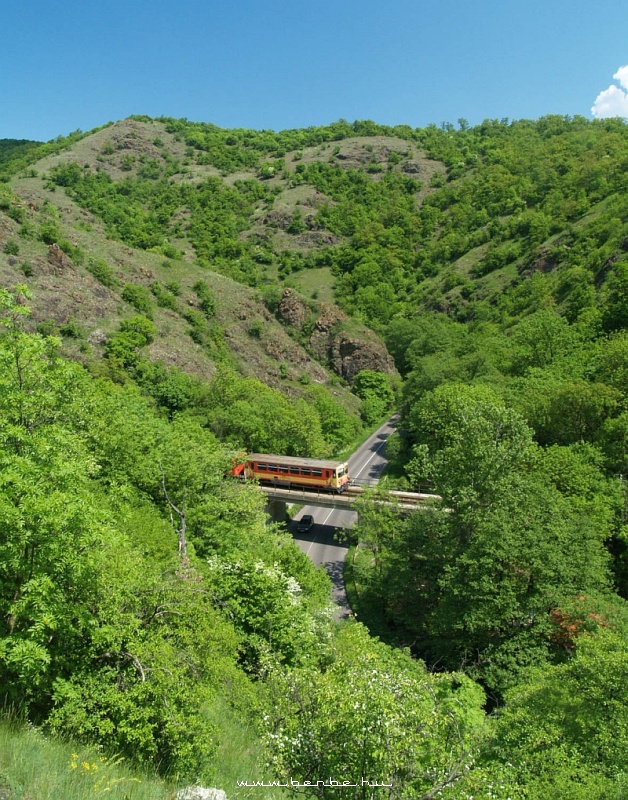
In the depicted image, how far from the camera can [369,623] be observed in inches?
1051

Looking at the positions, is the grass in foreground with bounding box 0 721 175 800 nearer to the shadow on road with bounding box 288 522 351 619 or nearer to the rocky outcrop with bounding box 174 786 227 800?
the rocky outcrop with bounding box 174 786 227 800

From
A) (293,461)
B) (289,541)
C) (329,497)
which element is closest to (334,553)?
(329,497)

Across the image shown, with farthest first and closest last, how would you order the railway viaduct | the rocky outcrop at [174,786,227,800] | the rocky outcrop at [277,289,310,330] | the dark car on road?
the rocky outcrop at [277,289,310,330]
the dark car on road
the railway viaduct
the rocky outcrop at [174,786,227,800]

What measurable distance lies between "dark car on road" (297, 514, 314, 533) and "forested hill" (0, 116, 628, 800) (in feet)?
20.4

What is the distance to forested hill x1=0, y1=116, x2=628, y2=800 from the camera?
811 cm

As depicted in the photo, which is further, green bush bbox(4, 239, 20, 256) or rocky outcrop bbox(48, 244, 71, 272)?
rocky outcrop bbox(48, 244, 71, 272)

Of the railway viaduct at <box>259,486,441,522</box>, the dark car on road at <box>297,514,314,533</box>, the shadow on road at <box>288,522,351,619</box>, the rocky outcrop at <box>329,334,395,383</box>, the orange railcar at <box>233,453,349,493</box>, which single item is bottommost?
the shadow on road at <box>288,522,351,619</box>

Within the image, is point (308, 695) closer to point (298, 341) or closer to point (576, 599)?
point (576, 599)

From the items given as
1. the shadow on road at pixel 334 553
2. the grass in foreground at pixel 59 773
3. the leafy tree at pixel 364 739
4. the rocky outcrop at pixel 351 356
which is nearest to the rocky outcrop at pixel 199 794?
the grass in foreground at pixel 59 773

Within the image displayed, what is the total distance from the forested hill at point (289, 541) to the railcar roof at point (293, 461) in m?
3.20

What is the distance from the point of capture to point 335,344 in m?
74.2

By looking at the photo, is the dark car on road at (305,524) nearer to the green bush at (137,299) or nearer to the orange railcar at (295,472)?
the orange railcar at (295,472)

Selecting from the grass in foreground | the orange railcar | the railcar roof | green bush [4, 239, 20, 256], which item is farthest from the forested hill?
the orange railcar

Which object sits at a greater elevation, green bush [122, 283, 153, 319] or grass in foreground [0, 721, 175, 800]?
green bush [122, 283, 153, 319]
